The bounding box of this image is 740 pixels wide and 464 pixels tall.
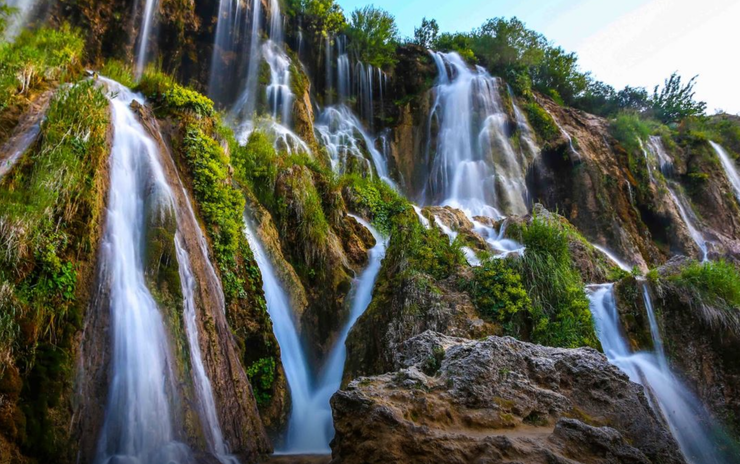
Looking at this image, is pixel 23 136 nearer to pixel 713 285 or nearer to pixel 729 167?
pixel 713 285

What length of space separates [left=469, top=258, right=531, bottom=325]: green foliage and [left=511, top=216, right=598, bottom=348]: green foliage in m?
0.26

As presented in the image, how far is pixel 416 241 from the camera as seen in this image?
7.48 meters

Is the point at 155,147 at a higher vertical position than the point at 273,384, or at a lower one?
higher

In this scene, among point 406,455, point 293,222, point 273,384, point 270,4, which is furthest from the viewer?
point 270,4

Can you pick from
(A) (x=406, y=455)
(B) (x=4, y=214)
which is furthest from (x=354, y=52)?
(A) (x=406, y=455)

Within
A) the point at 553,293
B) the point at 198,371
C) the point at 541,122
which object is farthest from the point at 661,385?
the point at 541,122

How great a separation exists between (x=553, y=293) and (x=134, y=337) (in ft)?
19.2

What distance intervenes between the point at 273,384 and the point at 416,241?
319 centimetres

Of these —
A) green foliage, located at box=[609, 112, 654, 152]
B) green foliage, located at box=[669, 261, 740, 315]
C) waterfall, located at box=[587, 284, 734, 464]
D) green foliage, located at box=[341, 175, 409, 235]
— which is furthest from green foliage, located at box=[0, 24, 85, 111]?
green foliage, located at box=[609, 112, 654, 152]

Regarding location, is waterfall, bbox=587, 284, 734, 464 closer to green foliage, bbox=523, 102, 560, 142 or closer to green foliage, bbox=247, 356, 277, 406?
green foliage, bbox=247, 356, 277, 406

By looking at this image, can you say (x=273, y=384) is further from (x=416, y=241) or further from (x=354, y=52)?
(x=354, y=52)

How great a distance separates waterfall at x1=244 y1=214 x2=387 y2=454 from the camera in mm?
5961

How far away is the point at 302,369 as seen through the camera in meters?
6.91

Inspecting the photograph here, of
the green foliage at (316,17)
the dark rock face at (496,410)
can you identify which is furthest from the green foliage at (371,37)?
the dark rock face at (496,410)
